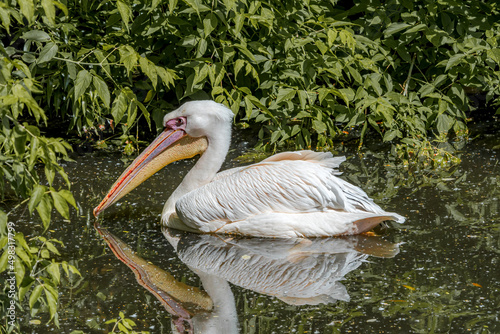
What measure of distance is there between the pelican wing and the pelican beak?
402 mm

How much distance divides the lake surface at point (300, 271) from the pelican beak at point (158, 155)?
0.20 meters

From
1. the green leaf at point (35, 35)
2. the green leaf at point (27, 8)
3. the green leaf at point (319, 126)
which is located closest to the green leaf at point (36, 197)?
the green leaf at point (27, 8)

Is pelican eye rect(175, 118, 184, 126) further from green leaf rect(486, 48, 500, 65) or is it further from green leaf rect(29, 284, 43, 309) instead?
green leaf rect(486, 48, 500, 65)

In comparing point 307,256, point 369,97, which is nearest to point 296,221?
point 307,256

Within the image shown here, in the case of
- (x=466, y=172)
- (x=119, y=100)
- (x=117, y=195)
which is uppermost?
(x=119, y=100)

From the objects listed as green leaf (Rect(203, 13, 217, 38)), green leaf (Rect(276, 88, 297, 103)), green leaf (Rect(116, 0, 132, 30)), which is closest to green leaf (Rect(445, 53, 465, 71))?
green leaf (Rect(276, 88, 297, 103))

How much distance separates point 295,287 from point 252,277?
0.82 ft

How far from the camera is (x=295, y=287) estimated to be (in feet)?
10.9

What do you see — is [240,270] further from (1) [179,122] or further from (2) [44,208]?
(2) [44,208]

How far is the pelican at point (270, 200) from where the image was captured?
391cm

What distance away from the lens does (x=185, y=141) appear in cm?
441

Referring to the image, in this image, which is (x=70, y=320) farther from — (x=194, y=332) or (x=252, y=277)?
(x=252, y=277)

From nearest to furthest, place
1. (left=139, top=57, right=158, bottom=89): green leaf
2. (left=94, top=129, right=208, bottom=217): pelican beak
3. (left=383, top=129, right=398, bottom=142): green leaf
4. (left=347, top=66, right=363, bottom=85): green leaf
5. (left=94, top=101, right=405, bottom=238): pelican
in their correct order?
1. (left=94, top=101, right=405, bottom=238): pelican
2. (left=94, top=129, right=208, bottom=217): pelican beak
3. (left=139, top=57, right=158, bottom=89): green leaf
4. (left=383, top=129, right=398, bottom=142): green leaf
5. (left=347, top=66, right=363, bottom=85): green leaf

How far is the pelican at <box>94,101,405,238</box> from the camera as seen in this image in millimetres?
3906
